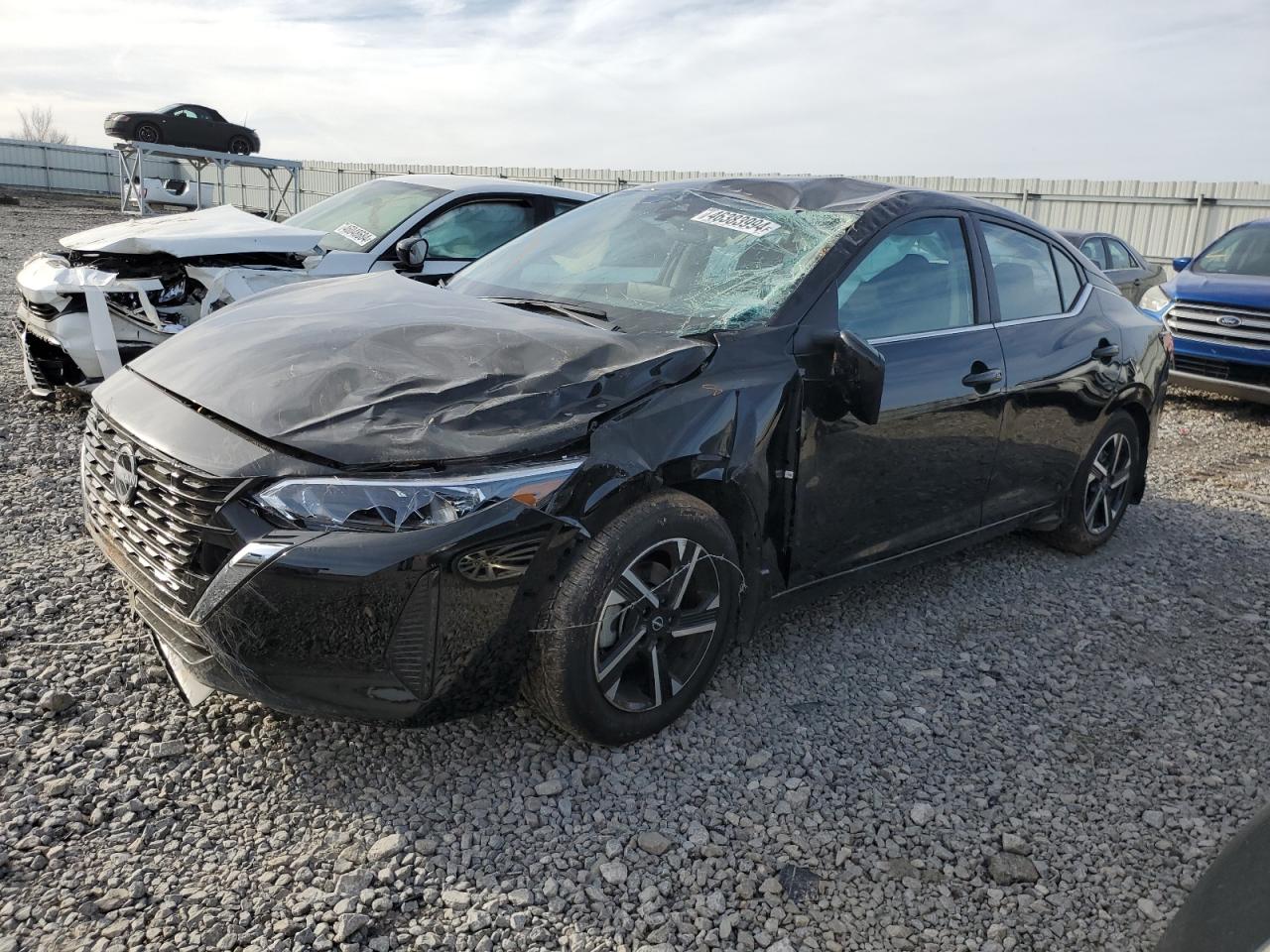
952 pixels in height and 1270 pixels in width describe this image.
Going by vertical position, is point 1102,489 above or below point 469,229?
below

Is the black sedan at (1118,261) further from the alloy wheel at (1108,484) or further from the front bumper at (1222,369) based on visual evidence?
the alloy wheel at (1108,484)

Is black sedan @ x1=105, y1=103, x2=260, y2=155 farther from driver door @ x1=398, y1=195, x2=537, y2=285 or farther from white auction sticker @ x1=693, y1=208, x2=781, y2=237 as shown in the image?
white auction sticker @ x1=693, y1=208, x2=781, y2=237

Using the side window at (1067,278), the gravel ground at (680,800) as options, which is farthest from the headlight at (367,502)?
the side window at (1067,278)

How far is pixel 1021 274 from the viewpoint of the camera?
13.8 feet

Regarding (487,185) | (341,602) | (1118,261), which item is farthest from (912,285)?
(1118,261)

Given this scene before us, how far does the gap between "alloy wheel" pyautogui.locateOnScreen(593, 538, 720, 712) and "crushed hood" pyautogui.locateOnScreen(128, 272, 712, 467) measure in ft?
1.54

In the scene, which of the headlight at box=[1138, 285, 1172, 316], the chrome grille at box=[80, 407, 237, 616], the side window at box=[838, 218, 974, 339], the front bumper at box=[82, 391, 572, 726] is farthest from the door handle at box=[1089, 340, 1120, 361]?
the headlight at box=[1138, 285, 1172, 316]

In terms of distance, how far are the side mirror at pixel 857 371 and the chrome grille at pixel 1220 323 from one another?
6.83 m

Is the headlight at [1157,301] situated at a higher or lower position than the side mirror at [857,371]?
lower

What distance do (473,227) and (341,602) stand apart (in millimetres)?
5483

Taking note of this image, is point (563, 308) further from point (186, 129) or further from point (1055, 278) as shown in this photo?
point (186, 129)

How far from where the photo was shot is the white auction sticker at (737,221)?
11.6ft

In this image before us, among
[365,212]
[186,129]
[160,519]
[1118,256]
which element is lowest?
[160,519]

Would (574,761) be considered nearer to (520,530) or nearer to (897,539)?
(520,530)
